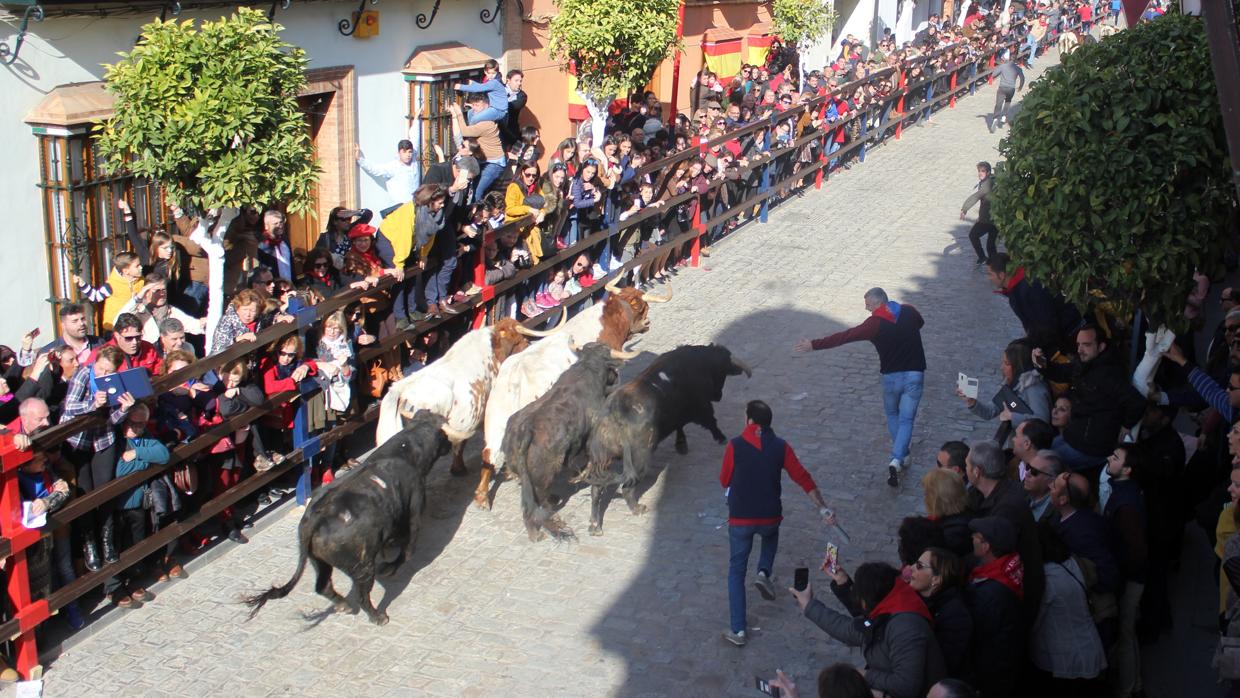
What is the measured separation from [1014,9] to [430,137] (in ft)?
97.6

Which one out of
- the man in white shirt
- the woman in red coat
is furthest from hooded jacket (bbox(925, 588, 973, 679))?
the man in white shirt

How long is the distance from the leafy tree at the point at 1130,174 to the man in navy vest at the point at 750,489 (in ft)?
6.69

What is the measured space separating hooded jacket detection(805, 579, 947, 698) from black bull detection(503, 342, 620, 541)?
3533 millimetres

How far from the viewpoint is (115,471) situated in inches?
320

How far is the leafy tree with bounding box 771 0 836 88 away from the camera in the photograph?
2517 centimetres

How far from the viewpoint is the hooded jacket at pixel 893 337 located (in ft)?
34.1

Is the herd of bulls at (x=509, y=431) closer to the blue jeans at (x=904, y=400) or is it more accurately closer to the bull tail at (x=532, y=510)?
the bull tail at (x=532, y=510)

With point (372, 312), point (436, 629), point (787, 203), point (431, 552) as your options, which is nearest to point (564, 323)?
point (372, 312)

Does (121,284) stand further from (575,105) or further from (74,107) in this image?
(575,105)

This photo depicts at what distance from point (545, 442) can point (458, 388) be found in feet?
3.18

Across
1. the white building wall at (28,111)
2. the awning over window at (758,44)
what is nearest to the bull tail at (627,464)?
the white building wall at (28,111)

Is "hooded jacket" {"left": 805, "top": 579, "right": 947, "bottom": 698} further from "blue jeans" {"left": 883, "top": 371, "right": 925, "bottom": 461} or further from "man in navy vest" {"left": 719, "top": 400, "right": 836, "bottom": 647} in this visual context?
"blue jeans" {"left": 883, "top": 371, "right": 925, "bottom": 461}

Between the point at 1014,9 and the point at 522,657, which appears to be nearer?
the point at 522,657

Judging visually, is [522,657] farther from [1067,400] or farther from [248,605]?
[1067,400]
